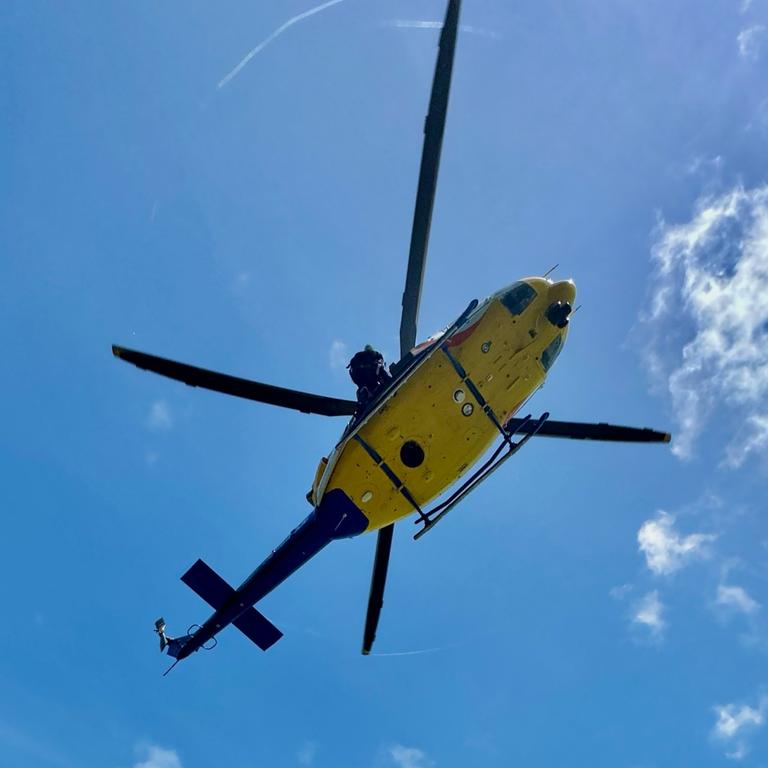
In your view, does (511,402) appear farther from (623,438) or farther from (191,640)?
(191,640)

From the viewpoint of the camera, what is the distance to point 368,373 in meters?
15.6

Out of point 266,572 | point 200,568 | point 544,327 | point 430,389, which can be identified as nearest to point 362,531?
point 266,572

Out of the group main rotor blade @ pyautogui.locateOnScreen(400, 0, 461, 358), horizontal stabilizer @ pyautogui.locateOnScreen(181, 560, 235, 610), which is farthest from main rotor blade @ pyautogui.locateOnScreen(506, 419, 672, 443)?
horizontal stabilizer @ pyautogui.locateOnScreen(181, 560, 235, 610)

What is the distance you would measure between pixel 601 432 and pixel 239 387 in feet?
33.5

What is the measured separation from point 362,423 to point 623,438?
→ 7.94 meters

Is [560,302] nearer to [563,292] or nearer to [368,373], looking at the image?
[563,292]

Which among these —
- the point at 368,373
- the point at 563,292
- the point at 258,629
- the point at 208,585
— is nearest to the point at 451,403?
the point at 368,373

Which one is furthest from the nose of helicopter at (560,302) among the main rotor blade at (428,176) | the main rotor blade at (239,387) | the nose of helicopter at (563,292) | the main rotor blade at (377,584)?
the main rotor blade at (377,584)

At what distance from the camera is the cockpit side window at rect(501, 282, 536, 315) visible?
1494 cm

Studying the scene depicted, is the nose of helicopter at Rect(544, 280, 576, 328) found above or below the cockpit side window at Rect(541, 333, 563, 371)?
above

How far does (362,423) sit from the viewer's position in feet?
49.0

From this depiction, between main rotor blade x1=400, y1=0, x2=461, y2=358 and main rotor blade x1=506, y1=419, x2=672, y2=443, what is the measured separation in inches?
194

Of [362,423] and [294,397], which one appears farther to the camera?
[294,397]

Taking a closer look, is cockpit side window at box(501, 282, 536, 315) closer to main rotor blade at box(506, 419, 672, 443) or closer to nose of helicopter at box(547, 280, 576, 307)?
nose of helicopter at box(547, 280, 576, 307)
